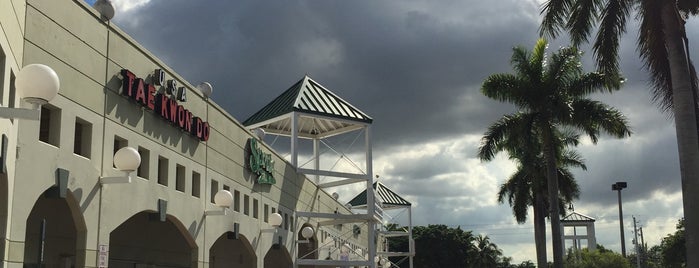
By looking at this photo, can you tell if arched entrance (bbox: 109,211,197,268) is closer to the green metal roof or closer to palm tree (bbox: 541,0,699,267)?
palm tree (bbox: 541,0,699,267)

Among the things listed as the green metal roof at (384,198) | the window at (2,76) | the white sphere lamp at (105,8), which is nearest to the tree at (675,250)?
the green metal roof at (384,198)

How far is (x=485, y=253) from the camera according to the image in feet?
410

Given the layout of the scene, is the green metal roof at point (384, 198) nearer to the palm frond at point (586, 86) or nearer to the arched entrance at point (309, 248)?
the arched entrance at point (309, 248)

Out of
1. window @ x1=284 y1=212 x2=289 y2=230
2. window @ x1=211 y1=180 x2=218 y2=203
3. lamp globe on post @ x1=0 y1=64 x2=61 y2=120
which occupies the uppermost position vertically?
window @ x1=211 y1=180 x2=218 y2=203

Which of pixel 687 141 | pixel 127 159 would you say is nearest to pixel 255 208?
pixel 127 159

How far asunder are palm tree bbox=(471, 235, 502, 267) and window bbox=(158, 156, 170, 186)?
101929 mm

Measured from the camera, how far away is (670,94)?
20906mm

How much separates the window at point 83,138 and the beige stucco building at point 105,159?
Answer: 0.02 metres

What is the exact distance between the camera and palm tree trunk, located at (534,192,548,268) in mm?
45112

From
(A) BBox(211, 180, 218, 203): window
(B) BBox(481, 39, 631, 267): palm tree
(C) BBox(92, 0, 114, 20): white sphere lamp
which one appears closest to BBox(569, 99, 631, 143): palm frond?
(B) BBox(481, 39, 631, 267): palm tree

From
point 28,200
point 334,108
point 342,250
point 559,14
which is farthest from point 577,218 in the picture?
point 28,200

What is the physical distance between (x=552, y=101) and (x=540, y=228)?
60.1 feet

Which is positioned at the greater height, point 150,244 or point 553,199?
point 553,199

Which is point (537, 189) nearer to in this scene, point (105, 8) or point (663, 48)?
point (663, 48)
